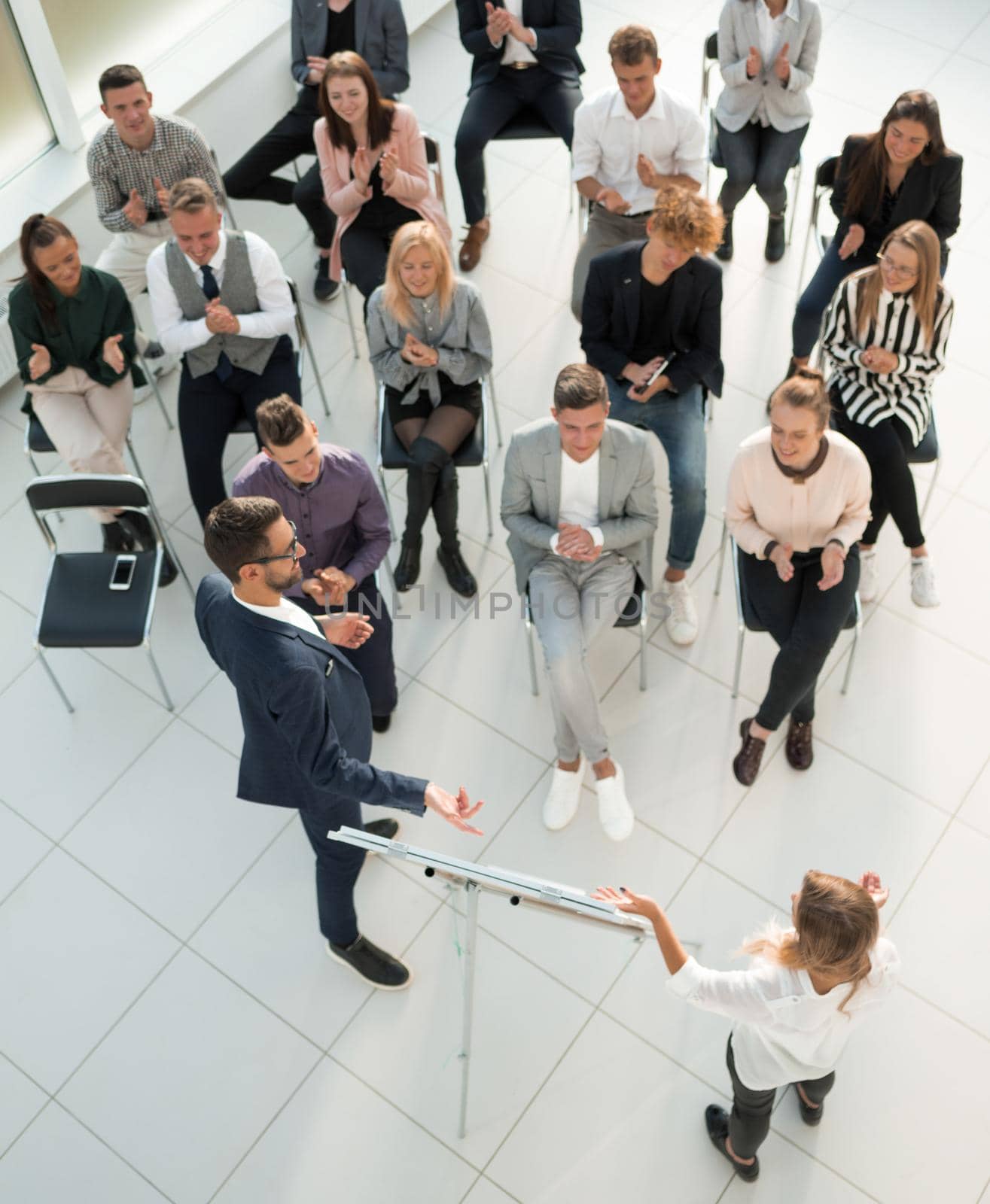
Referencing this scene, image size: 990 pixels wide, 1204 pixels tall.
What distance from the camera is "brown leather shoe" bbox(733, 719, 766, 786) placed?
12.5ft

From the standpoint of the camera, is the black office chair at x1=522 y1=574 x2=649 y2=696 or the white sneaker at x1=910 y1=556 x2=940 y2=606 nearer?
the black office chair at x1=522 y1=574 x2=649 y2=696

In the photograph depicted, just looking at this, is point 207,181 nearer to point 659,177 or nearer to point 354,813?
point 659,177

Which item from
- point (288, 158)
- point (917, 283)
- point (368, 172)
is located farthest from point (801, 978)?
point (288, 158)

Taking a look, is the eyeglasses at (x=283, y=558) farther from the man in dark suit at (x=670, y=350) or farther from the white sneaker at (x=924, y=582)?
the white sneaker at (x=924, y=582)

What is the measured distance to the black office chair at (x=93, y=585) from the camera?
12.7 ft

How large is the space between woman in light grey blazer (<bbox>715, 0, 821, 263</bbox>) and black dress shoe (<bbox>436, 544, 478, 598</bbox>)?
1916 millimetres

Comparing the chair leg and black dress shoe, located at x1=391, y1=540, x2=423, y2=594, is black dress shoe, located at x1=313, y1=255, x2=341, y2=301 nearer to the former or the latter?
black dress shoe, located at x1=391, y1=540, x2=423, y2=594

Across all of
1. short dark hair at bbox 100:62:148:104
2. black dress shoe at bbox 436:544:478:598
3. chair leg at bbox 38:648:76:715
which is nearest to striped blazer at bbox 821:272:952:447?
black dress shoe at bbox 436:544:478:598

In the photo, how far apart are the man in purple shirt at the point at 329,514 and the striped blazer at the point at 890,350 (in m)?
1.60

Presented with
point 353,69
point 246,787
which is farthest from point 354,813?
point 353,69

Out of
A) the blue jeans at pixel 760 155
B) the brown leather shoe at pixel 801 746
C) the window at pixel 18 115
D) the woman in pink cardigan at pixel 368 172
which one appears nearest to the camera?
the brown leather shoe at pixel 801 746

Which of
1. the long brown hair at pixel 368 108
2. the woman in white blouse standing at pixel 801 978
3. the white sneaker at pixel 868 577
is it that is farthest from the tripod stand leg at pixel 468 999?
the long brown hair at pixel 368 108

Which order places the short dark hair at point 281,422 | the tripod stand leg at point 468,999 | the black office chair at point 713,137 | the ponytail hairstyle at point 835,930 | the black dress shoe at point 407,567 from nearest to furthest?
the ponytail hairstyle at point 835,930 → the tripod stand leg at point 468,999 → the short dark hair at point 281,422 → the black dress shoe at point 407,567 → the black office chair at point 713,137

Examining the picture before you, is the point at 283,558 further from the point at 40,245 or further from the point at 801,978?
the point at 40,245
